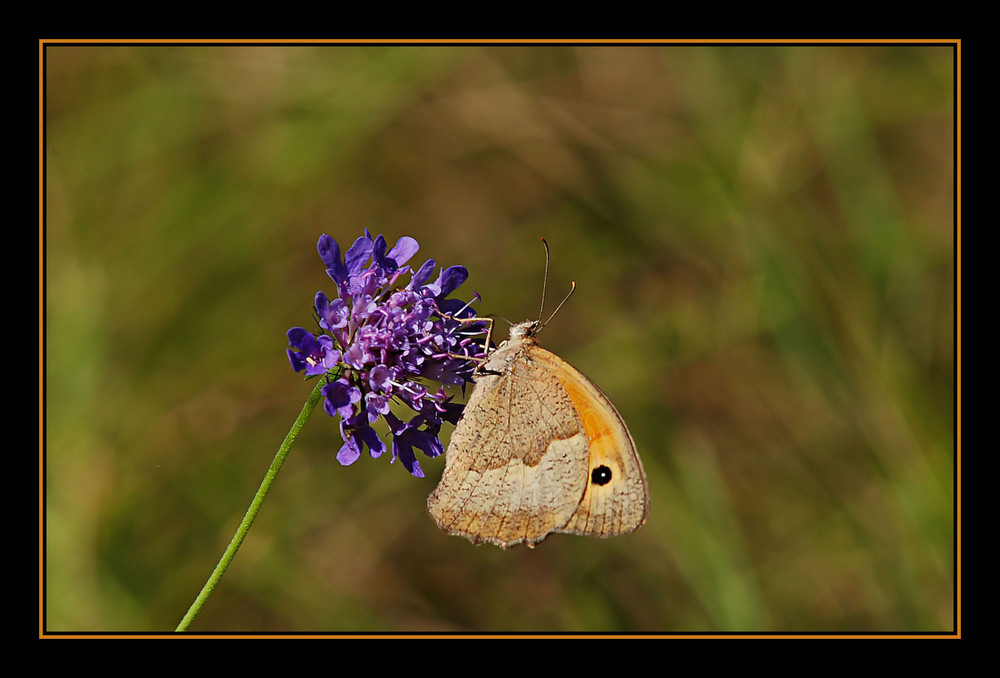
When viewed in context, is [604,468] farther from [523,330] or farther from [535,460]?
[523,330]

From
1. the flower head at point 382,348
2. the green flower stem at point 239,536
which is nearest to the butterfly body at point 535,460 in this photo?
the flower head at point 382,348

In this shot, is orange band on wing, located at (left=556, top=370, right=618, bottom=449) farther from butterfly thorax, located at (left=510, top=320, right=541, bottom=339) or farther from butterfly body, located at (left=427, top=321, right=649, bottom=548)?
butterfly thorax, located at (left=510, top=320, right=541, bottom=339)

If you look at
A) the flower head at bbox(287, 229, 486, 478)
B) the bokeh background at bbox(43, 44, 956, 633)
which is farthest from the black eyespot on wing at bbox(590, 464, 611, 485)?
the bokeh background at bbox(43, 44, 956, 633)

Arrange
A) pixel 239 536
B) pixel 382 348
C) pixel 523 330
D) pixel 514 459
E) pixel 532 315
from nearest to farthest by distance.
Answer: pixel 239 536
pixel 382 348
pixel 514 459
pixel 523 330
pixel 532 315

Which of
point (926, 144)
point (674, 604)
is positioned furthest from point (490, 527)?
point (926, 144)

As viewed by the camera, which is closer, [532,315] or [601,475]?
[601,475]

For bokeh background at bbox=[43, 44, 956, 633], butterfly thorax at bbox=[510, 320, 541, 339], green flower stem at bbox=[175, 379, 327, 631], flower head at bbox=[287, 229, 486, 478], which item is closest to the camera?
green flower stem at bbox=[175, 379, 327, 631]

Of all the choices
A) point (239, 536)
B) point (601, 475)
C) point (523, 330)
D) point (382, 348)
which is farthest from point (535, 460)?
point (239, 536)
